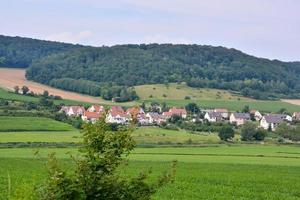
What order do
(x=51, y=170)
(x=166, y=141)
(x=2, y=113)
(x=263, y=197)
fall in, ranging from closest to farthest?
1. (x=51, y=170)
2. (x=263, y=197)
3. (x=166, y=141)
4. (x=2, y=113)

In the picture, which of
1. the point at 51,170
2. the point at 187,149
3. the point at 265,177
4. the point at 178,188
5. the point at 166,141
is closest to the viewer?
the point at 51,170

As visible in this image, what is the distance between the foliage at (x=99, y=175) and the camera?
32.9 feet

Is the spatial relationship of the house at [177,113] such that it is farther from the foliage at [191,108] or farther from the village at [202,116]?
Result: the foliage at [191,108]

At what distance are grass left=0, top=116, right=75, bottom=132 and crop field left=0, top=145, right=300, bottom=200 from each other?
2116 centimetres

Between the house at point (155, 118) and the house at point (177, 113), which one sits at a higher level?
the house at point (177, 113)

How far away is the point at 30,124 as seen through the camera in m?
89.1

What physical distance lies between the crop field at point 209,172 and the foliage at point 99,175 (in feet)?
1.44

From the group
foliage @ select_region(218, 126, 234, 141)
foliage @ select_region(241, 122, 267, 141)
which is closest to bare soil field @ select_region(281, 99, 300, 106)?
foliage @ select_region(241, 122, 267, 141)

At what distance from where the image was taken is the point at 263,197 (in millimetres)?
29078

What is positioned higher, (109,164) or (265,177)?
(109,164)

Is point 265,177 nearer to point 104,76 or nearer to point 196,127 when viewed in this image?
point 196,127

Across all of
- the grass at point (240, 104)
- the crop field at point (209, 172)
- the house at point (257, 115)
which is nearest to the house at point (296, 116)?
the house at point (257, 115)

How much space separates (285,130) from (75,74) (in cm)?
10051

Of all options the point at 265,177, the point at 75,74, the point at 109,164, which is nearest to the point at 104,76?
the point at 75,74
